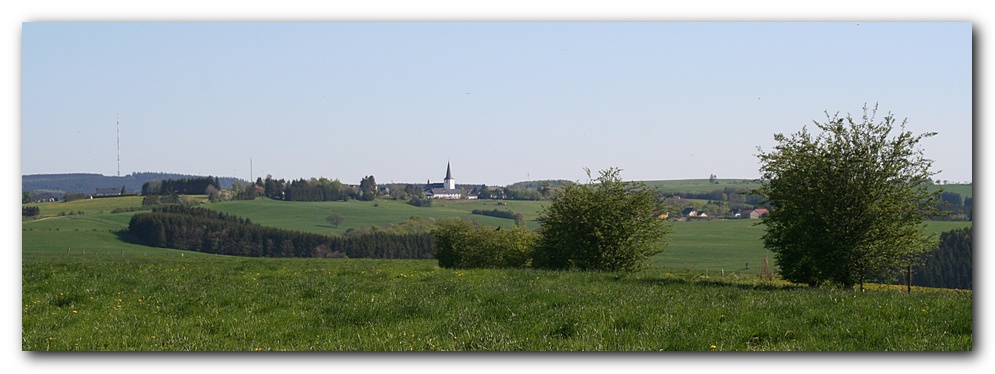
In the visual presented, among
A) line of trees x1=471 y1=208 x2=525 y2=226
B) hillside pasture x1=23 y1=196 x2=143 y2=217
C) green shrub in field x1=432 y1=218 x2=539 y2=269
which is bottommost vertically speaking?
line of trees x1=471 y1=208 x2=525 y2=226

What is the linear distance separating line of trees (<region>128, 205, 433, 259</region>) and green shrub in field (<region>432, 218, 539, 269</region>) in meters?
55.6

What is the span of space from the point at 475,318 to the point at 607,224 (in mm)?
20778

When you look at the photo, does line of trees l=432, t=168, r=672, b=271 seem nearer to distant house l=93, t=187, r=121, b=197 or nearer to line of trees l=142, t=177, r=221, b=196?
distant house l=93, t=187, r=121, b=197

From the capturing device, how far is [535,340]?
11859 millimetres

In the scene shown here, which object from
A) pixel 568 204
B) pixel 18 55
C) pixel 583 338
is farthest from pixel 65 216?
pixel 583 338

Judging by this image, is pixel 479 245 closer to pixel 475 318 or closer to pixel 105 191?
pixel 475 318

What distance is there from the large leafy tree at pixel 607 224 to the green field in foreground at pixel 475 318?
14716 millimetres

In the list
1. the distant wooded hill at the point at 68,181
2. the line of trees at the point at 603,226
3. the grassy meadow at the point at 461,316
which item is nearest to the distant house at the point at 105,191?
the distant wooded hill at the point at 68,181

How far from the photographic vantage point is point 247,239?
11969 centimetres

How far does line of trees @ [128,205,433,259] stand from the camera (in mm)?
114375

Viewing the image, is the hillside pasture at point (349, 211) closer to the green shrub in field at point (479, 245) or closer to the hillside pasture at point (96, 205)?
the hillside pasture at point (96, 205)

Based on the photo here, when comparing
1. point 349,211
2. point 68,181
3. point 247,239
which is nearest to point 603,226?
point 68,181

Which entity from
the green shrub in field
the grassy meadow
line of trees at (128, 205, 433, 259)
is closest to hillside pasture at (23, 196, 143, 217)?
line of trees at (128, 205, 433, 259)
